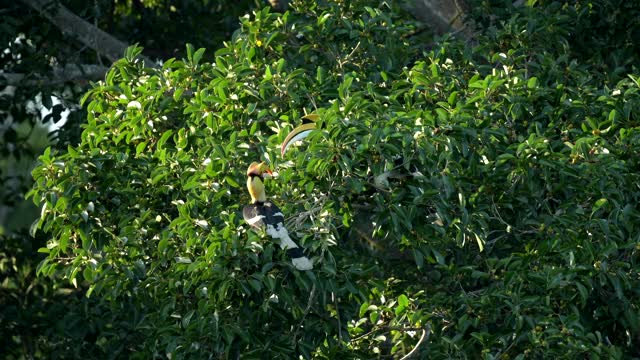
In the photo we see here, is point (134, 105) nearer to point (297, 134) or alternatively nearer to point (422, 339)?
point (297, 134)

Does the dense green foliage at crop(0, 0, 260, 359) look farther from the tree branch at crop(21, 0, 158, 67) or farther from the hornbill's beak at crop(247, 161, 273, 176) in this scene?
the hornbill's beak at crop(247, 161, 273, 176)

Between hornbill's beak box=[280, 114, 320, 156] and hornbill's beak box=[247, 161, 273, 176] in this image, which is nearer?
hornbill's beak box=[247, 161, 273, 176]

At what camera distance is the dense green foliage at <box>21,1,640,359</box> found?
18.9ft

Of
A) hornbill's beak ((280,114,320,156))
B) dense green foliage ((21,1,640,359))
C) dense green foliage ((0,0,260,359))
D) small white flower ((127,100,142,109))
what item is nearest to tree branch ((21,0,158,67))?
dense green foliage ((0,0,260,359))

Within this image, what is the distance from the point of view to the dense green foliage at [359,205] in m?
5.75

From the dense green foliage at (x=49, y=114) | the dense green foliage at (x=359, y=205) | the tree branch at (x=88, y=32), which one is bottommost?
the dense green foliage at (x=49, y=114)

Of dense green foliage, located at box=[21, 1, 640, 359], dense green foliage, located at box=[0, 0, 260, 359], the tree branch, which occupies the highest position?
dense green foliage, located at box=[21, 1, 640, 359]

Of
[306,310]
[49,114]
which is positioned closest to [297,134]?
[306,310]

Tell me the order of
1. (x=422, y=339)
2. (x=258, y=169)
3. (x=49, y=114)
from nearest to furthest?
(x=258, y=169)
(x=422, y=339)
(x=49, y=114)

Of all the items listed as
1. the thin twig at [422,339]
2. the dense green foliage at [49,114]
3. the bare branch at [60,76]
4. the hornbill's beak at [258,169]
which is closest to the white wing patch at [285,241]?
the hornbill's beak at [258,169]

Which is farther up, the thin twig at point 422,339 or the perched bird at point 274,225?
the perched bird at point 274,225

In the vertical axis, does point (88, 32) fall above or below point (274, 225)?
below

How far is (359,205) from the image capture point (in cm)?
622

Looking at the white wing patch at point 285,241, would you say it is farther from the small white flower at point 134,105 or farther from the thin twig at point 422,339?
the small white flower at point 134,105
